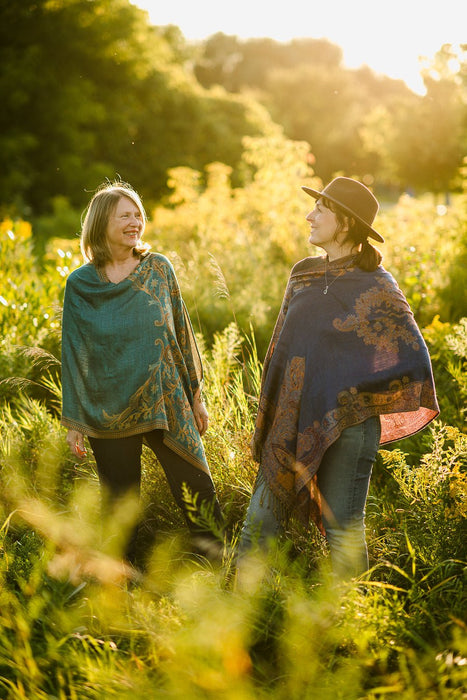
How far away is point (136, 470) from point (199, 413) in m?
0.40

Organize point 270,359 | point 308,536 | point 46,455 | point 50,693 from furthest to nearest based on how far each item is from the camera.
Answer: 1. point 46,455
2. point 308,536
3. point 270,359
4. point 50,693

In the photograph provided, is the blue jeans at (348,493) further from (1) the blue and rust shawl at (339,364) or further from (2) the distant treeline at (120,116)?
(2) the distant treeline at (120,116)

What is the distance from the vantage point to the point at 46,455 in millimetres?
3646

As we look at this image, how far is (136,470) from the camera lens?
284 centimetres

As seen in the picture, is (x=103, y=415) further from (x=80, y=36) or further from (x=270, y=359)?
(x=80, y=36)

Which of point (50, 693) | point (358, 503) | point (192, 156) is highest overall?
point (192, 156)

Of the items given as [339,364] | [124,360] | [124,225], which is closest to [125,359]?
[124,360]

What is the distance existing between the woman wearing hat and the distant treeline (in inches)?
573

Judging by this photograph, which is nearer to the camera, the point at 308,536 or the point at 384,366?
the point at 384,366

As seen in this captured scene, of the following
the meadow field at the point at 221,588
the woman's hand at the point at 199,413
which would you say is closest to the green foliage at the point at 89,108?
the meadow field at the point at 221,588

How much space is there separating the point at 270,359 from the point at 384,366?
521mm

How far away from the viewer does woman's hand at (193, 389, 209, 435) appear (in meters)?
2.97

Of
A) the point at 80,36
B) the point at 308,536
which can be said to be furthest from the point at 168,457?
the point at 80,36

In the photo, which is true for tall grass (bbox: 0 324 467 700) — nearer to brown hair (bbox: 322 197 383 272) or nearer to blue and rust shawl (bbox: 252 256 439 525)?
blue and rust shawl (bbox: 252 256 439 525)
